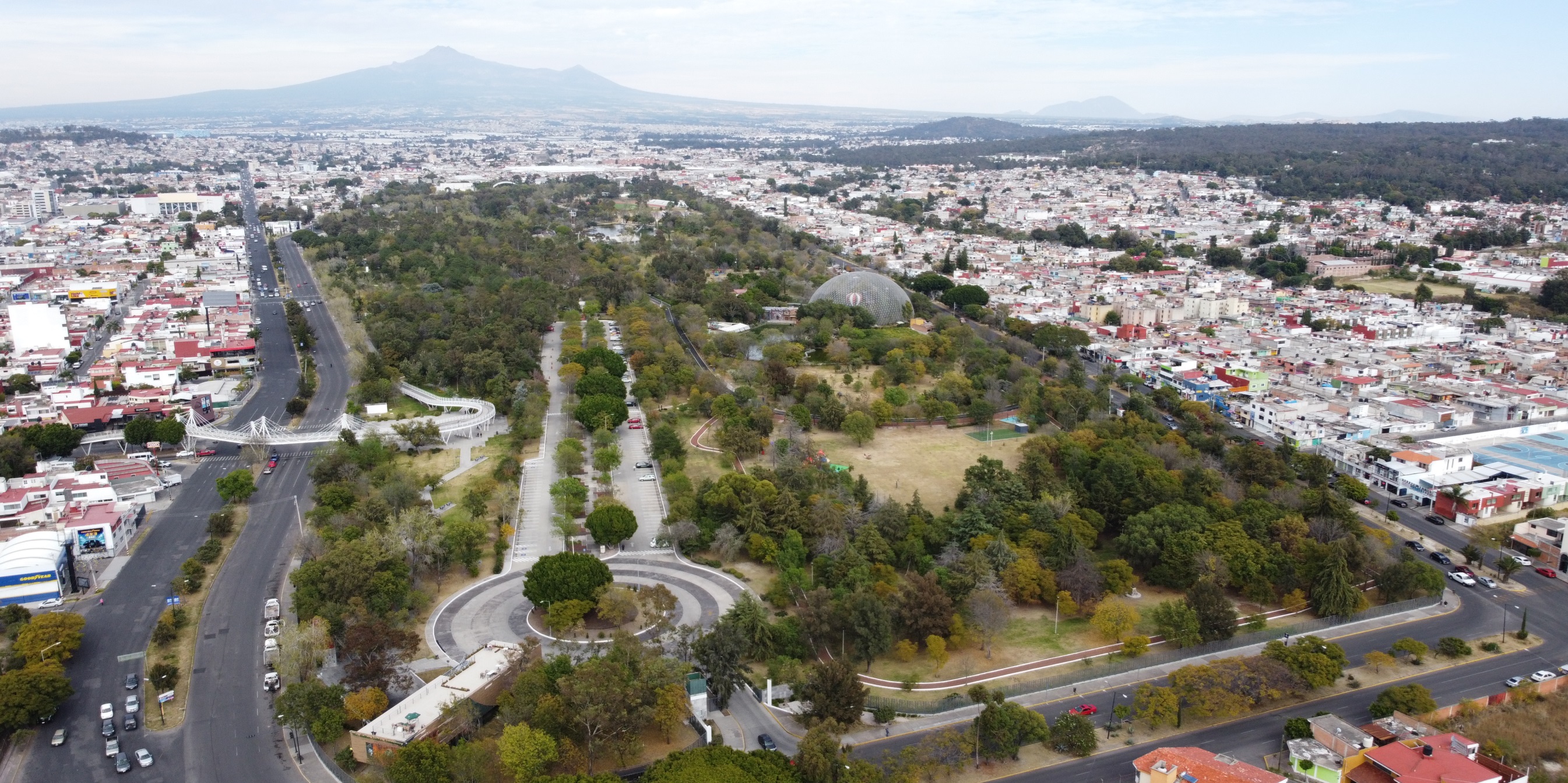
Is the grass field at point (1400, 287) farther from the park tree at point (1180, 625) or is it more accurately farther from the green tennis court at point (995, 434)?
the park tree at point (1180, 625)

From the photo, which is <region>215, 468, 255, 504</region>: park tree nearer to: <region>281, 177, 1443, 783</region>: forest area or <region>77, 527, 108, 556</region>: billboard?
<region>281, 177, 1443, 783</region>: forest area

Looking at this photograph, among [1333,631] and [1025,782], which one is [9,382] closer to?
[1025,782]

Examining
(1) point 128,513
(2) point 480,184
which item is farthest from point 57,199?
(1) point 128,513

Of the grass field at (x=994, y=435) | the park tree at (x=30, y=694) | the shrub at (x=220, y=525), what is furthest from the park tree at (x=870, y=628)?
the shrub at (x=220, y=525)

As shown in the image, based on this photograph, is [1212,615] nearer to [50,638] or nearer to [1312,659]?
[1312,659]

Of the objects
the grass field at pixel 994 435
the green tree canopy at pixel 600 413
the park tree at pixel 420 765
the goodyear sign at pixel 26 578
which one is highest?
the green tree canopy at pixel 600 413

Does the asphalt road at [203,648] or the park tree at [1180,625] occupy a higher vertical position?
the park tree at [1180,625]
